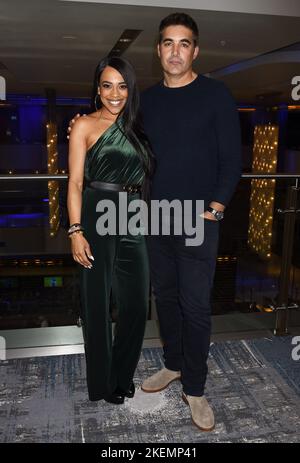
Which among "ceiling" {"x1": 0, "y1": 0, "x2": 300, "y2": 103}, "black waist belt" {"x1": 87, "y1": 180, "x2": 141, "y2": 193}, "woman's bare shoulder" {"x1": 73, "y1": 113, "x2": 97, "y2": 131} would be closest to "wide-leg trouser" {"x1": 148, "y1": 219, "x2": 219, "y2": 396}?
"black waist belt" {"x1": 87, "y1": 180, "x2": 141, "y2": 193}

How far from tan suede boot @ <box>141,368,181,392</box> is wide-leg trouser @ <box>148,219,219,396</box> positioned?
178 mm

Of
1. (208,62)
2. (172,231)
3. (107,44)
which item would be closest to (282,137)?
(208,62)

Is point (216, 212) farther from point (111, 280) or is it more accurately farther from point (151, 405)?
point (151, 405)

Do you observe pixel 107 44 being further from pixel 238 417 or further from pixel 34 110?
pixel 34 110

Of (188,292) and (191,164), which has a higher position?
(191,164)

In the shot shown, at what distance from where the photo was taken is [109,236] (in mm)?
1826

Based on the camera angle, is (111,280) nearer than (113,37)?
Yes

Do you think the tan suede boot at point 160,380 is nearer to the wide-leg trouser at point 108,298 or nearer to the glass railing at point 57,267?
the wide-leg trouser at point 108,298

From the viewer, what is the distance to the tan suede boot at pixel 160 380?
214 cm

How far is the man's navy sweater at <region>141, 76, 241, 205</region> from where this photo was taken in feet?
5.64

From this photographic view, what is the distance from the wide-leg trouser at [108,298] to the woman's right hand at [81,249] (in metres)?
0.03

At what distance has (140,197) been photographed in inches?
71.9

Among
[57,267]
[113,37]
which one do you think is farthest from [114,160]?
[57,267]

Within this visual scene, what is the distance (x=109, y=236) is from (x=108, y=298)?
269 mm
